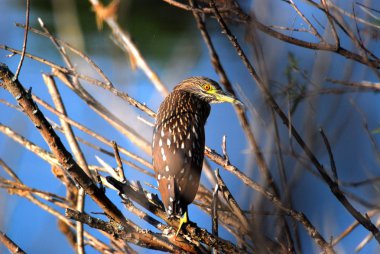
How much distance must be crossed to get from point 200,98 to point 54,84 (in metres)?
1.06

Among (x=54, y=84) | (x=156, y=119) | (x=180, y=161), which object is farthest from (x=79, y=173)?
(x=54, y=84)

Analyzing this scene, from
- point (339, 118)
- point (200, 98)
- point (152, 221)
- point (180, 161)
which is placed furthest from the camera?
point (200, 98)

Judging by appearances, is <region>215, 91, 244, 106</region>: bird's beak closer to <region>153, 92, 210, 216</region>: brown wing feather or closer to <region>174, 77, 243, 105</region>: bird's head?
<region>174, 77, 243, 105</region>: bird's head

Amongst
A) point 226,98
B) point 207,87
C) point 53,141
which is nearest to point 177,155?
point 226,98

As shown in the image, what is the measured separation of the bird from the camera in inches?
124

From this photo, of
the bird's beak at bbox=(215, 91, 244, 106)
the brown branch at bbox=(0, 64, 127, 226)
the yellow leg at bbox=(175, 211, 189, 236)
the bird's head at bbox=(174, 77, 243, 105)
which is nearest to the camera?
the brown branch at bbox=(0, 64, 127, 226)

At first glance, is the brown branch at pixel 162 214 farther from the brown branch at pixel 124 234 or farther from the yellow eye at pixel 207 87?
the yellow eye at pixel 207 87

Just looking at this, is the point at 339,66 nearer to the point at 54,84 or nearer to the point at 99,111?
the point at 99,111

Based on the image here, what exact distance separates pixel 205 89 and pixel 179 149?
96cm

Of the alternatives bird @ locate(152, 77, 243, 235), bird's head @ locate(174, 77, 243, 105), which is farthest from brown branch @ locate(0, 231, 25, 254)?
bird's head @ locate(174, 77, 243, 105)

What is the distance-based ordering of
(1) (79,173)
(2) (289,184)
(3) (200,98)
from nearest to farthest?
1. (2) (289,184)
2. (1) (79,173)
3. (3) (200,98)

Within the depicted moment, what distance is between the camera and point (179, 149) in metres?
3.43

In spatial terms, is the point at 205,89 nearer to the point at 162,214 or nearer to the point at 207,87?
the point at 207,87

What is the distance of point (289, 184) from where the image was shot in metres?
1.41
